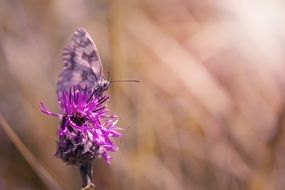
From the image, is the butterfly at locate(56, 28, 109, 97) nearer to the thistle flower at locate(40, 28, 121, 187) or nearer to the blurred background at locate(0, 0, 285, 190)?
the thistle flower at locate(40, 28, 121, 187)

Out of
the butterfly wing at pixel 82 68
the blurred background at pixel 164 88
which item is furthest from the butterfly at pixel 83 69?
the blurred background at pixel 164 88

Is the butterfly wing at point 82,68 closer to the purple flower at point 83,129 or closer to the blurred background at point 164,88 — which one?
the purple flower at point 83,129

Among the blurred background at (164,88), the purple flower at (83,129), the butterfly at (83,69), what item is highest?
the butterfly at (83,69)

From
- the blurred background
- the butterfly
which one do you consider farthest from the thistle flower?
the blurred background

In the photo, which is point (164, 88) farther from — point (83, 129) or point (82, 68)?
point (83, 129)

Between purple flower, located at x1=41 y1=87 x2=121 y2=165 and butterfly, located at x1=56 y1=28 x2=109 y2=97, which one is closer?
purple flower, located at x1=41 y1=87 x2=121 y2=165

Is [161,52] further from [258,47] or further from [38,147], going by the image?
[38,147]
